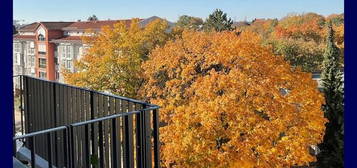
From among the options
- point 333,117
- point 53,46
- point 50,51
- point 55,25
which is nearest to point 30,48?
point 50,51

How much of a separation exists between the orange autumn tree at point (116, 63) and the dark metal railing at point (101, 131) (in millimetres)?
10776

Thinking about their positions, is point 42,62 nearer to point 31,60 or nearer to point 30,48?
point 31,60

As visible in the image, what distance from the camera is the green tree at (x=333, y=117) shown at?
14430 millimetres

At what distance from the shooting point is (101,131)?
2838 mm

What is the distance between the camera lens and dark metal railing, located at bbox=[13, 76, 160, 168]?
9.02 feet

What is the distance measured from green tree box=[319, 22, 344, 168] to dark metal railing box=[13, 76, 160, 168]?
37.8 feet

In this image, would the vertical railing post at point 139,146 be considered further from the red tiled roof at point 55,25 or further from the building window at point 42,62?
the building window at point 42,62

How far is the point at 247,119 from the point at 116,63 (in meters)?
7.24

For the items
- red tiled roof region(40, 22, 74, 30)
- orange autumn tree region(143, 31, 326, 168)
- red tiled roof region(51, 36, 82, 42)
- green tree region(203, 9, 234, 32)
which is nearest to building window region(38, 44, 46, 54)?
red tiled roof region(51, 36, 82, 42)

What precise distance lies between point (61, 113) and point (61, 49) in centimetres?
2862

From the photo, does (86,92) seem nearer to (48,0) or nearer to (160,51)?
(160,51)

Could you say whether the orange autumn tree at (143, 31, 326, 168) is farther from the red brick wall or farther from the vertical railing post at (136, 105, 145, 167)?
→ the red brick wall

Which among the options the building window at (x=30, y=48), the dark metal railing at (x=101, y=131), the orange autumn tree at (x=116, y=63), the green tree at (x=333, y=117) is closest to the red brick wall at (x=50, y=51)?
the building window at (x=30, y=48)

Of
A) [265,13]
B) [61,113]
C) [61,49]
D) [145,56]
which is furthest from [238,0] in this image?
[61,113]
